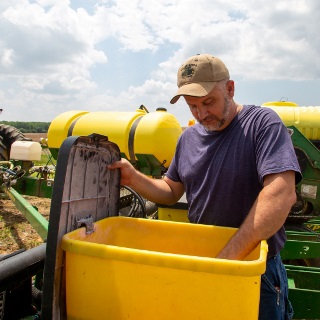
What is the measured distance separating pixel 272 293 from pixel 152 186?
761mm

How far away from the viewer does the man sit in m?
1.29

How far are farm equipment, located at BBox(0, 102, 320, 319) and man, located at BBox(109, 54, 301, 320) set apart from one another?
0.47 feet

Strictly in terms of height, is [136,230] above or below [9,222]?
above

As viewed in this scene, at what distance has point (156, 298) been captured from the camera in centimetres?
104

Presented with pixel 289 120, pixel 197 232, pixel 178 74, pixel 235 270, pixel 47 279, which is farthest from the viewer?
pixel 289 120

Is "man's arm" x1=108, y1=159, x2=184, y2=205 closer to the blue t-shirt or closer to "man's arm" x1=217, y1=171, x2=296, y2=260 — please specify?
the blue t-shirt

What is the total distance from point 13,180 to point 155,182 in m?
3.18

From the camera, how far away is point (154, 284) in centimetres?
103

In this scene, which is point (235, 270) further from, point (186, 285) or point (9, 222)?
point (9, 222)

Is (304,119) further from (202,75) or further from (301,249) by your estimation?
(202,75)

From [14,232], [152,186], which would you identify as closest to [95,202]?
[152,186]

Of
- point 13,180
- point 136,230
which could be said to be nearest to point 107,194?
point 136,230

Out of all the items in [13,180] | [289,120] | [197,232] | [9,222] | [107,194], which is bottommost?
[9,222]

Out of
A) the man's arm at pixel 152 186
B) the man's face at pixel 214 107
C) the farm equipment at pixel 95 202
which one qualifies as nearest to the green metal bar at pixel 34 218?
the farm equipment at pixel 95 202
